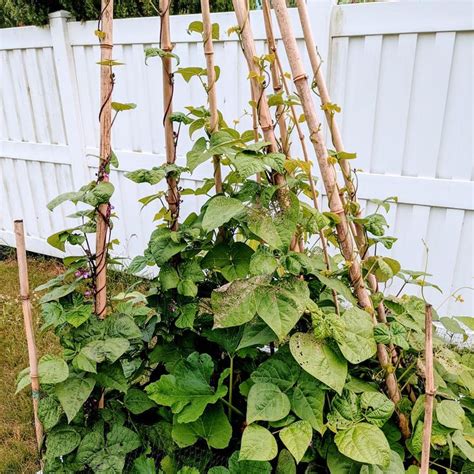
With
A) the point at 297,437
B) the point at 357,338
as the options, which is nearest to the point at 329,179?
the point at 357,338

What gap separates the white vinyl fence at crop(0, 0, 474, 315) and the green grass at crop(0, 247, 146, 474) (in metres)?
0.80

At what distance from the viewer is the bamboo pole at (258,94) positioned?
1.06m

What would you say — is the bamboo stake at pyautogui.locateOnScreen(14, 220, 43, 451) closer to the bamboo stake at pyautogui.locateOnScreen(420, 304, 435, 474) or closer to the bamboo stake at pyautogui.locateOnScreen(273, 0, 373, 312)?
the bamboo stake at pyautogui.locateOnScreen(273, 0, 373, 312)

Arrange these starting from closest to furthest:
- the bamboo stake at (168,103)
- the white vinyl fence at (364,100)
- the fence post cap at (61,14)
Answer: the bamboo stake at (168,103)
the white vinyl fence at (364,100)
the fence post cap at (61,14)

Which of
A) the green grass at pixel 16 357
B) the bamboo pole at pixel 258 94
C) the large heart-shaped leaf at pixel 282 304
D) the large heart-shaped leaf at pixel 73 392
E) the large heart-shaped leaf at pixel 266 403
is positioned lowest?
the green grass at pixel 16 357

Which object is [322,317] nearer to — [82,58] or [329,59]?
[329,59]

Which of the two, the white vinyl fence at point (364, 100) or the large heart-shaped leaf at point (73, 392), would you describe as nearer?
the large heart-shaped leaf at point (73, 392)

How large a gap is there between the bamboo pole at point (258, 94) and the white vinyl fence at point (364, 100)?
1274 mm

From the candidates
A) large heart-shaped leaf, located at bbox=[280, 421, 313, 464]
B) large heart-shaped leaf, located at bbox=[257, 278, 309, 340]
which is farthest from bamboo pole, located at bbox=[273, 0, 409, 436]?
large heart-shaped leaf, located at bbox=[280, 421, 313, 464]

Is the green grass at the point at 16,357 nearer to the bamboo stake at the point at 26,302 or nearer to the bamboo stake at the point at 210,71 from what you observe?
the bamboo stake at the point at 26,302

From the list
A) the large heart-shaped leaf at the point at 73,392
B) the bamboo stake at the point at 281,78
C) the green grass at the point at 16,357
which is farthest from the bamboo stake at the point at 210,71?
the green grass at the point at 16,357

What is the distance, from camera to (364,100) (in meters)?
2.24

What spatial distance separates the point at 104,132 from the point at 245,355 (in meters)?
0.72

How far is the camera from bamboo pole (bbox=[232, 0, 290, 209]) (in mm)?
1063
